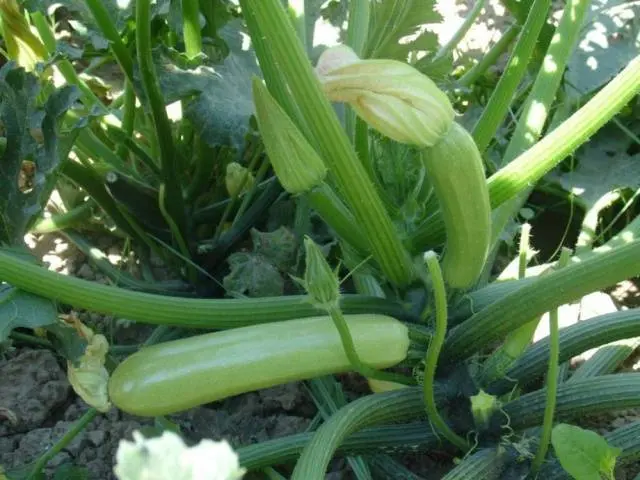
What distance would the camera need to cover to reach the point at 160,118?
1.68 m

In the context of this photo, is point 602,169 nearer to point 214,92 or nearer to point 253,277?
point 253,277

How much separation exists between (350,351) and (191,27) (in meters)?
0.79

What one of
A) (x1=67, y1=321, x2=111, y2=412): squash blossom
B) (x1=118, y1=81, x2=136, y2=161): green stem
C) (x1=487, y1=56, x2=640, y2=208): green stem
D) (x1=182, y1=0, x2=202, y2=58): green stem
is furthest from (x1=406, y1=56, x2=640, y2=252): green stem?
(x1=118, y1=81, x2=136, y2=161): green stem

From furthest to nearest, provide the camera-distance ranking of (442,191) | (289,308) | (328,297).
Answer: (289,308), (442,191), (328,297)

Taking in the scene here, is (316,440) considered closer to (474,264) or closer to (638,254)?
(474,264)

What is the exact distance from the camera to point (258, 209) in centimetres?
190

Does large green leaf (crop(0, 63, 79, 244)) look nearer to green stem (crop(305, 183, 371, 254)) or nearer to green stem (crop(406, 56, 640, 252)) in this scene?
green stem (crop(305, 183, 371, 254))

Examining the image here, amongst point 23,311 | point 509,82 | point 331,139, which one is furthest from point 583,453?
point 23,311

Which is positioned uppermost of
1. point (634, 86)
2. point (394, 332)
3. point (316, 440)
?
point (634, 86)

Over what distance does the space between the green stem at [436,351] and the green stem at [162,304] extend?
0.16 meters

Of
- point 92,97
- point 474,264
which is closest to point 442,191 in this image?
point 474,264

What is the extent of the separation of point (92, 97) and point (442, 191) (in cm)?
Answer: 89

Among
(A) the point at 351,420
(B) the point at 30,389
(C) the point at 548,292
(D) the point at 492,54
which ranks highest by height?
(D) the point at 492,54

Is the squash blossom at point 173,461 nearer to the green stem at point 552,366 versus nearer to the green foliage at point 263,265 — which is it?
the green stem at point 552,366
